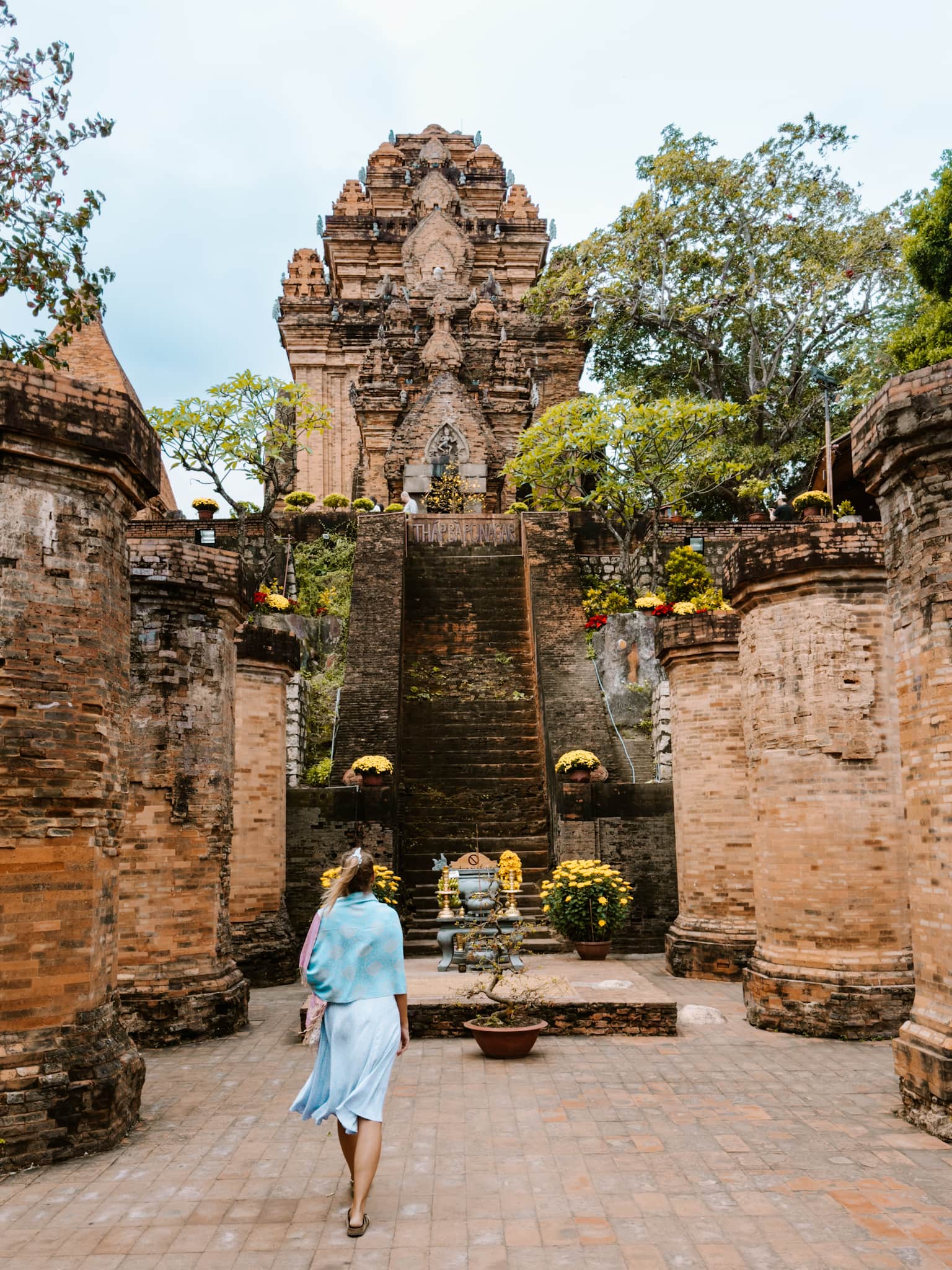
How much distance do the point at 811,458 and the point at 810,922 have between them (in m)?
21.4

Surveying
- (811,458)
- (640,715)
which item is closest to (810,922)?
(640,715)

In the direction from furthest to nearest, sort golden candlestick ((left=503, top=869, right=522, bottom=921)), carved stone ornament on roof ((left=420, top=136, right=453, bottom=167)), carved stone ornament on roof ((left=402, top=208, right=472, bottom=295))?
carved stone ornament on roof ((left=420, top=136, right=453, bottom=167))
carved stone ornament on roof ((left=402, top=208, right=472, bottom=295))
golden candlestick ((left=503, top=869, right=522, bottom=921))

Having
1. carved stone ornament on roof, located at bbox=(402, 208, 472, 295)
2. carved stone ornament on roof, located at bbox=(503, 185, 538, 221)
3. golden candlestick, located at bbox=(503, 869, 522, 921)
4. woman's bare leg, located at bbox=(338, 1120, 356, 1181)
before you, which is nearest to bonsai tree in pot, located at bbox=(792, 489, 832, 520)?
golden candlestick, located at bbox=(503, 869, 522, 921)

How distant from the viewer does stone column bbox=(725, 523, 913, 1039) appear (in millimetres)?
8727

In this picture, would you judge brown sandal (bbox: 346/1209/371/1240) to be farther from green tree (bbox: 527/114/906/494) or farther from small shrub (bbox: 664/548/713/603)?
green tree (bbox: 527/114/906/494)

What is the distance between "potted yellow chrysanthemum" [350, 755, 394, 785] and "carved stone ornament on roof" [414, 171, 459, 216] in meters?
29.3

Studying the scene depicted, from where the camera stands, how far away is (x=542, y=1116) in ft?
21.2

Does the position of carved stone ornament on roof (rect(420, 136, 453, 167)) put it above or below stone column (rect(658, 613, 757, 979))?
above

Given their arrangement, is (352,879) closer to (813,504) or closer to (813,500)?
(813,500)

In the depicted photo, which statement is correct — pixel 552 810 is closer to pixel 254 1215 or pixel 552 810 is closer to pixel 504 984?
pixel 504 984

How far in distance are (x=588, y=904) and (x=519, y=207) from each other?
109ft

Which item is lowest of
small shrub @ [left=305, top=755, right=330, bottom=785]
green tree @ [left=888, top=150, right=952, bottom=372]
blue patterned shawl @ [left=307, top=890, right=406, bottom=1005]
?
blue patterned shawl @ [left=307, top=890, right=406, bottom=1005]

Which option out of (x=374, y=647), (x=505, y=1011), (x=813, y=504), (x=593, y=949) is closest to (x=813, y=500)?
(x=813, y=504)

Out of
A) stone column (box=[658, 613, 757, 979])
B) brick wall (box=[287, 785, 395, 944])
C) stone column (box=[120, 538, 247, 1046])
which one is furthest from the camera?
brick wall (box=[287, 785, 395, 944])
